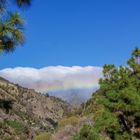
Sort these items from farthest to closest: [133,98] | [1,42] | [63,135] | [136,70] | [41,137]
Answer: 1. [41,137]
2. [63,135]
3. [136,70]
4. [133,98]
5. [1,42]

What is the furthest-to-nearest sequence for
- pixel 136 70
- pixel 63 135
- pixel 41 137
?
pixel 41 137 → pixel 63 135 → pixel 136 70

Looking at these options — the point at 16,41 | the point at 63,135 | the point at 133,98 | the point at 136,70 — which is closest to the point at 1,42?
the point at 16,41

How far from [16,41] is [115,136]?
29.4 m

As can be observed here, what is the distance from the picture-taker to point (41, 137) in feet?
297

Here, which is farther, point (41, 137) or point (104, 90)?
point (41, 137)

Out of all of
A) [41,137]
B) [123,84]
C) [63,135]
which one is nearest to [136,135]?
[123,84]

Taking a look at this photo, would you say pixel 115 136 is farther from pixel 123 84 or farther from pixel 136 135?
pixel 123 84

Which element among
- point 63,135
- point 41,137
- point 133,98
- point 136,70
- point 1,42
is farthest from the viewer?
point 41,137

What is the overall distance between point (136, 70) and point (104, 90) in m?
4.21

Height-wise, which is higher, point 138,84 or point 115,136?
point 138,84

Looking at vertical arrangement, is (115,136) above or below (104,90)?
below

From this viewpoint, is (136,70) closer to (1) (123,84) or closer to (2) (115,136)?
(1) (123,84)

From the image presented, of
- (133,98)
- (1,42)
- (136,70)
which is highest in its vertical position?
(136,70)

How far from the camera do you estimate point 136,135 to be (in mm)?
48438
